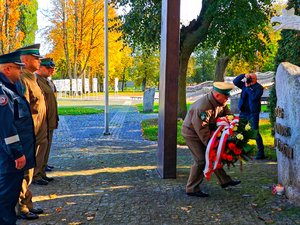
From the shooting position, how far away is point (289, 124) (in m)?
4.85

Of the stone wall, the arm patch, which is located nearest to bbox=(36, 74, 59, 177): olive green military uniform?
the arm patch

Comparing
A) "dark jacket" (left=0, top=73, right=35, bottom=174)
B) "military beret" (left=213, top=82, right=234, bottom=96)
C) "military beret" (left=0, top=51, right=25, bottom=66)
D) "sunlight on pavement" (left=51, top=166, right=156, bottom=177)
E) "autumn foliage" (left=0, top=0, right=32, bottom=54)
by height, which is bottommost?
"sunlight on pavement" (left=51, top=166, right=156, bottom=177)

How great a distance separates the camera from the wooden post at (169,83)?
231 inches

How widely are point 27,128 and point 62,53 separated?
36.8 metres

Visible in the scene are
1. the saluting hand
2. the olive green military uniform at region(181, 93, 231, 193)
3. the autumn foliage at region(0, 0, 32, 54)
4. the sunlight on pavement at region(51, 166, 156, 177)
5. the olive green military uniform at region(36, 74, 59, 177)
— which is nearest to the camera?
→ the saluting hand

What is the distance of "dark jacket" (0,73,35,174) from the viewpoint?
325 cm

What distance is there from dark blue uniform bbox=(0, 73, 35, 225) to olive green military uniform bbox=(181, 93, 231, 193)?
2.39 m

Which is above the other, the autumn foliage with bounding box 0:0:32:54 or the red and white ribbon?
the autumn foliage with bounding box 0:0:32:54

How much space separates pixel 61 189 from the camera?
215 inches

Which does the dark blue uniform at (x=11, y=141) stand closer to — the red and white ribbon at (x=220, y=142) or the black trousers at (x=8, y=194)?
the black trousers at (x=8, y=194)

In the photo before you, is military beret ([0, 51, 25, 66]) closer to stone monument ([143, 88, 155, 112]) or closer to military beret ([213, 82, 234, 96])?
military beret ([213, 82, 234, 96])

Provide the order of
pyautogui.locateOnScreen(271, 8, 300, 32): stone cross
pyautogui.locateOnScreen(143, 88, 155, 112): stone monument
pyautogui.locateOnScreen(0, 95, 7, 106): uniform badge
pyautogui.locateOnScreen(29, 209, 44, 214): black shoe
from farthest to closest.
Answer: pyautogui.locateOnScreen(143, 88, 155, 112): stone monument
pyautogui.locateOnScreen(271, 8, 300, 32): stone cross
pyautogui.locateOnScreen(29, 209, 44, 214): black shoe
pyautogui.locateOnScreen(0, 95, 7, 106): uniform badge

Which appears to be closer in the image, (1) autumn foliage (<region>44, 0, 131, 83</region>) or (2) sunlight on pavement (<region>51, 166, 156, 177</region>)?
(2) sunlight on pavement (<region>51, 166, 156, 177</region>)

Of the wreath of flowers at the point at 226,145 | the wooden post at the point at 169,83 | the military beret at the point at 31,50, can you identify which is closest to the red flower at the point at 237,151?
the wreath of flowers at the point at 226,145
